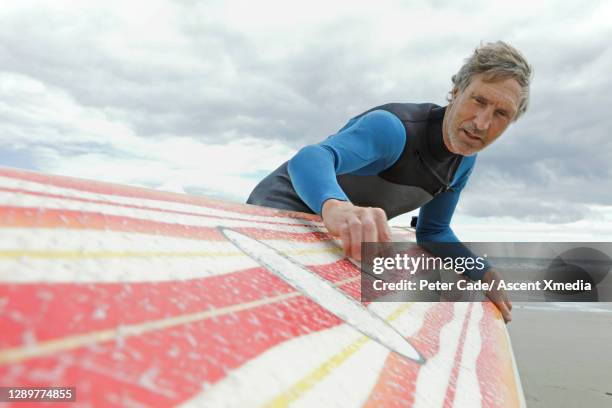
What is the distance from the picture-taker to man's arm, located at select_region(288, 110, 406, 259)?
47.2 inches

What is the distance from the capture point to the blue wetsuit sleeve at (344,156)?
55.9 inches

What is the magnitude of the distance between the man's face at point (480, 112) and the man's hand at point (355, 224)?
106 cm

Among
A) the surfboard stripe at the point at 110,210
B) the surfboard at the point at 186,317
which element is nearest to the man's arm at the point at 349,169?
the surfboard at the point at 186,317

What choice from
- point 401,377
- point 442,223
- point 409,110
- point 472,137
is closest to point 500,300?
point 442,223

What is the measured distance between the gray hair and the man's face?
0.03 m

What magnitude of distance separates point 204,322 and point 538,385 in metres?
2.91

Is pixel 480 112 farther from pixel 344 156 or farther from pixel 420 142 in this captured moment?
pixel 344 156

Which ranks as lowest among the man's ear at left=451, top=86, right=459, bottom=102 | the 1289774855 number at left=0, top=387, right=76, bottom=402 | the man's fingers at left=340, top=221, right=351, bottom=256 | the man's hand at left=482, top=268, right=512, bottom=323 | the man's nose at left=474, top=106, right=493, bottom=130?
the man's hand at left=482, top=268, right=512, bottom=323

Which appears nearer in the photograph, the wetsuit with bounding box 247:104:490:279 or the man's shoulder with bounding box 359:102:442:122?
the wetsuit with bounding box 247:104:490:279

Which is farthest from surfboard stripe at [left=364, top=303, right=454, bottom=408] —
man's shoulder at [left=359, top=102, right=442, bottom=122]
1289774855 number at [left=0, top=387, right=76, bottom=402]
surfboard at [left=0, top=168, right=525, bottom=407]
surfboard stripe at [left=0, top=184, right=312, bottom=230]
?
man's shoulder at [left=359, top=102, right=442, bottom=122]

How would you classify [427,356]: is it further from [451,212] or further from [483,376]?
[451,212]

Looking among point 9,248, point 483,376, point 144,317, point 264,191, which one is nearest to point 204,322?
point 144,317

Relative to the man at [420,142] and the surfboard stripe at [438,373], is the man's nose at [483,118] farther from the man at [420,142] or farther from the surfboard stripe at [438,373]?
the surfboard stripe at [438,373]

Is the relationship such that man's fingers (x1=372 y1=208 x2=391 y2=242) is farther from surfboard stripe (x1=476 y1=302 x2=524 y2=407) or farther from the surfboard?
surfboard stripe (x1=476 y1=302 x2=524 y2=407)
